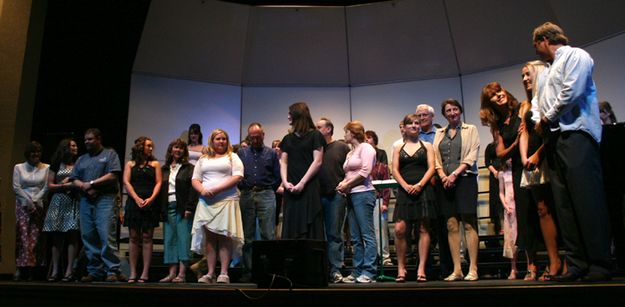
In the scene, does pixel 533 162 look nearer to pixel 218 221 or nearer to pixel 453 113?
pixel 453 113

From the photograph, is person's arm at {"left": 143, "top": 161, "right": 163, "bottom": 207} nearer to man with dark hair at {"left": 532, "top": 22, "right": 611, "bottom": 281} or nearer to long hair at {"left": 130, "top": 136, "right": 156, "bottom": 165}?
long hair at {"left": 130, "top": 136, "right": 156, "bottom": 165}

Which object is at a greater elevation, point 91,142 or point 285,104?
point 285,104

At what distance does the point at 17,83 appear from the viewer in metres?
6.46

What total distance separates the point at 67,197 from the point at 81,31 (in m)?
2.50

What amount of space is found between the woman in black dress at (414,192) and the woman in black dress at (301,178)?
65 centimetres

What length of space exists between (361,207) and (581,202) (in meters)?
1.86

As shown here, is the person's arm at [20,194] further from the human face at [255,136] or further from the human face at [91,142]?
the human face at [255,136]

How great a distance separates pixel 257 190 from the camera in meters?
5.09

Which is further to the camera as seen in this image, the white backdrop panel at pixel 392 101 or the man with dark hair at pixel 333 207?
the white backdrop panel at pixel 392 101

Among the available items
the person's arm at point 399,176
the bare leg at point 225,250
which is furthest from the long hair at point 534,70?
the bare leg at point 225,250

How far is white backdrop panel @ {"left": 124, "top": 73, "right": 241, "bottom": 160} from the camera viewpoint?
788cm

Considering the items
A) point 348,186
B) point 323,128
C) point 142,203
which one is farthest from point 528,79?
point 142,203

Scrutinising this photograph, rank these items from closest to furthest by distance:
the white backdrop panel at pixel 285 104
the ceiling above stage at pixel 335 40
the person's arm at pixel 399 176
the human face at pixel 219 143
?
the person's arm at pixel 399 176, the human face at pixel 219 143, the ceiling above stage at pixel 335 40, the white backdrop panel at pixel 285 104

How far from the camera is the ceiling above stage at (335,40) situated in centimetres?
788
